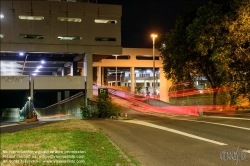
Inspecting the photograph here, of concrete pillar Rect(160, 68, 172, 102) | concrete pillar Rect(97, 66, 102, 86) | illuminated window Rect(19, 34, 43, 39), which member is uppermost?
illuminated window Rect(19, 34, 43, 39)

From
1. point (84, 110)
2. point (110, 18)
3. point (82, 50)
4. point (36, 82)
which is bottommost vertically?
point (84, 110)

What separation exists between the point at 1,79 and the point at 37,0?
907 cm

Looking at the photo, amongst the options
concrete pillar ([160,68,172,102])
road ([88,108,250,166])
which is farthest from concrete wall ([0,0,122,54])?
road ([88,108,250,166])

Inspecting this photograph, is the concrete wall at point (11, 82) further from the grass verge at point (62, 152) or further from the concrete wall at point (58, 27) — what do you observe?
the grass verge at point (62, 152)

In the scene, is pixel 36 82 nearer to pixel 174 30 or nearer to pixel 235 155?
pixel 174 30

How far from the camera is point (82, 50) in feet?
116

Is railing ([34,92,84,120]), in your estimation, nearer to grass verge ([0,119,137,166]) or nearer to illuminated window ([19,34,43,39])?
illuminated window ([19,34,43,39])

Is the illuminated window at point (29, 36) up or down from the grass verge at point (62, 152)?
up

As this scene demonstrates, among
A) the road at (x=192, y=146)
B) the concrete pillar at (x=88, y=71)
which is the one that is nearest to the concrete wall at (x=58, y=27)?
the concrete pillar at (x=88, y=71)

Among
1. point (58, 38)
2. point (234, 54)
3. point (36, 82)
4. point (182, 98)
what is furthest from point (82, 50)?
point (234, 54)

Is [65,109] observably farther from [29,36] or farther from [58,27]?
[58,27]

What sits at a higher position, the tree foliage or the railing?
the tree foliage

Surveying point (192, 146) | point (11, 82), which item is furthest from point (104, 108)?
point (192, 146)

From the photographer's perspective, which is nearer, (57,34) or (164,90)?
(57,34)
